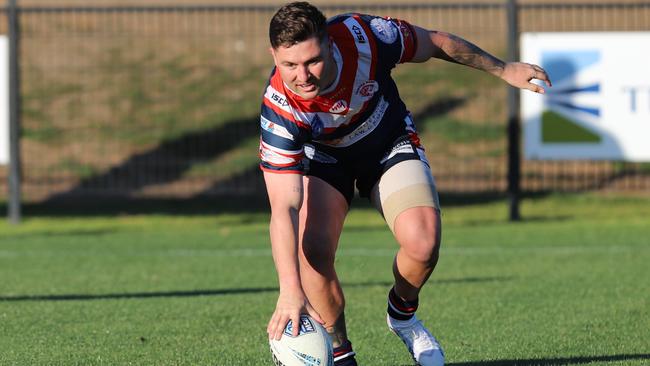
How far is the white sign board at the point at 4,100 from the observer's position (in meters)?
14.9

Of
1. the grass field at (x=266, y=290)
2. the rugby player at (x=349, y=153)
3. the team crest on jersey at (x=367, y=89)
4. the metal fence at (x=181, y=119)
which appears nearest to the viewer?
the rugby player at (x=349, y=153)

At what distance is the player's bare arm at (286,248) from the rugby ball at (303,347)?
0.05 metres

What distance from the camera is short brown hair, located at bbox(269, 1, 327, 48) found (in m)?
4.95

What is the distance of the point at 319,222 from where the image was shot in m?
5.93

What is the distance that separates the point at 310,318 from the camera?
16.9ft

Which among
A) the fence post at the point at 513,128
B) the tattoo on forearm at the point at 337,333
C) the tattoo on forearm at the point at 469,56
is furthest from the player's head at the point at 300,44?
the fence post at the point at 513,128

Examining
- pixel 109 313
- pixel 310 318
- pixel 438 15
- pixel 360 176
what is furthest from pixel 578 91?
pixel 310 318

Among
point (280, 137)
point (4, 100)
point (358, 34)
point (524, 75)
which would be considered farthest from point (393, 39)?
point (4, 100)

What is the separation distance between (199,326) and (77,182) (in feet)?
29.4

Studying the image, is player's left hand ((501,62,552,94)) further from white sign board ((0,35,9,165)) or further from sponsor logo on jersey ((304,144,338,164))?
white sign board ((0,35,9,165))

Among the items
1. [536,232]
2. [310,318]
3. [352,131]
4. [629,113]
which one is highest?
[352,131]

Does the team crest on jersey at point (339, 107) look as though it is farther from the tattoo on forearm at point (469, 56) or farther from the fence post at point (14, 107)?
the fence post at point (14, 107)

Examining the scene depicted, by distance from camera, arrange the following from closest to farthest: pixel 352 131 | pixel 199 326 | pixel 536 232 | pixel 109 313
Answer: pixel 352 131, pixel 199 326, pixel 109 313, pixel 536 232

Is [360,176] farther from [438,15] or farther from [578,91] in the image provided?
[438,15]
